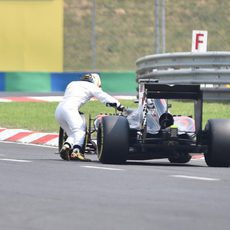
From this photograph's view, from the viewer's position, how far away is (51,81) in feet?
123

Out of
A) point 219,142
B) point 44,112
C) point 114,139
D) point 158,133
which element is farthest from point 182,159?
point 44,112

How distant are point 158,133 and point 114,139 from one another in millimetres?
729

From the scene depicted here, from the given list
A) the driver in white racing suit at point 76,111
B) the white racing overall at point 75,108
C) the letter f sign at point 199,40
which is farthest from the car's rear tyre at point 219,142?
the letter f sign at point 199,40

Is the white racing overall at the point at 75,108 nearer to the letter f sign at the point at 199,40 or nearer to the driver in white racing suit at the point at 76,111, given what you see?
the driver in white racing suit at the point at 76,111

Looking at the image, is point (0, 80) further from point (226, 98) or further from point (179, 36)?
point (179, 36)

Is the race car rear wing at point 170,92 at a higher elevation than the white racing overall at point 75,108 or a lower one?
higher

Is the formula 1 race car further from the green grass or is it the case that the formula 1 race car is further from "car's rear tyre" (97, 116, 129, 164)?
the green grass

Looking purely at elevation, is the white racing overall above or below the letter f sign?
below

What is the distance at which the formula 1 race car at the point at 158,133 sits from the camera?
48.0 ft

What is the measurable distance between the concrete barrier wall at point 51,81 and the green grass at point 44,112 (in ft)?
32.3

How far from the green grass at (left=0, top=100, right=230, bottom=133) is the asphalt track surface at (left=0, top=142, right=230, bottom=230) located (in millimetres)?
7663

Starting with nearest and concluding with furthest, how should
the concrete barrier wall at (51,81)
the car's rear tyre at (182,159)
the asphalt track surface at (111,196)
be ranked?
the asphalt track surface at (111,196) < the car's rear tyre at (182,159) < the concrete barrier wall at (51,81)

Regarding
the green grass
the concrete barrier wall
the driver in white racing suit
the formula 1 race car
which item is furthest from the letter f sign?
the formula 1 race car

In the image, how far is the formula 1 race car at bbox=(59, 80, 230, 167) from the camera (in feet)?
48.0
